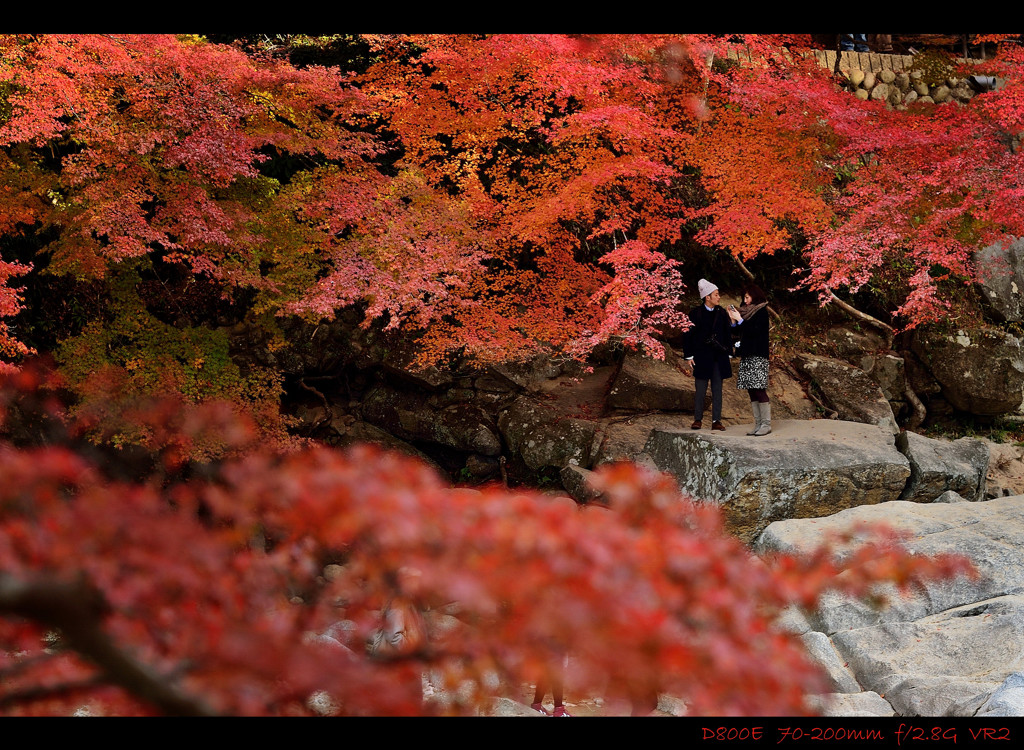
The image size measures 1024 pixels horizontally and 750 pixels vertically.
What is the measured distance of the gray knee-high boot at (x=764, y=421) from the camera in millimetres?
7578

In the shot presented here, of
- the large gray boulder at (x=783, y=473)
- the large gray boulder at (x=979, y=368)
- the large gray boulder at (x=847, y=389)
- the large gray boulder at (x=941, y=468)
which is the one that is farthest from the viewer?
the large gray boulder at (x=979, y=368)

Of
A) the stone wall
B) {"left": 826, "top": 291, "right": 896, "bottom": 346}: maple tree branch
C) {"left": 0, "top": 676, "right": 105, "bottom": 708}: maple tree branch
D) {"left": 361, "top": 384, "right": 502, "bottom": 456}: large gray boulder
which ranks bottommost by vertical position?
{"left": 361, "top": 384, "right": 502, "bottom": 456}: large gray boulder

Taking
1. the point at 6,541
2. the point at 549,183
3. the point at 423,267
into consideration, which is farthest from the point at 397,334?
the point at 6,541

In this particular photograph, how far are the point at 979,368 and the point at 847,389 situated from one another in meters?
2.09

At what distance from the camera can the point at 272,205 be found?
7953 mm

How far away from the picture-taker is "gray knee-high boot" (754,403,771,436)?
7.58 meters

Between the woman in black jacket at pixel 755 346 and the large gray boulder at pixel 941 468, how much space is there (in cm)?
153

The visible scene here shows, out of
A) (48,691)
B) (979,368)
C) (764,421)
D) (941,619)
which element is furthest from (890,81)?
(48,691)

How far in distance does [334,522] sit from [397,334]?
7781 mm

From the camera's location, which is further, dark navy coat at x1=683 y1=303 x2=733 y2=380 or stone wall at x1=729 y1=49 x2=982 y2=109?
stone wall at x1=729 y1=49 x2=982 y2=109

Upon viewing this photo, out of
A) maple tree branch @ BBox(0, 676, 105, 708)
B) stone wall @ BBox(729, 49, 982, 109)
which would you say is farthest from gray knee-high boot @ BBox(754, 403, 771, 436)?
stone wall @ BBox(729, 49, 982, 109)

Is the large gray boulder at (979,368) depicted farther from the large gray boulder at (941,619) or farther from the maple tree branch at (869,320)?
the large gray boulder at (941,619)

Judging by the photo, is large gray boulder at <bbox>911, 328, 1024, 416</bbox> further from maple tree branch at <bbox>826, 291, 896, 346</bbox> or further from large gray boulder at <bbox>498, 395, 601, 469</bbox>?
large gray boulder at <bbox>498, 395, 601, 469</bbox>

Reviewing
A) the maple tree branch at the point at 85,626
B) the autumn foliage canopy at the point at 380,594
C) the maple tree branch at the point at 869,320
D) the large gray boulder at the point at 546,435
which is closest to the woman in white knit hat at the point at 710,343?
the large gray boulder at the point at 546,435
